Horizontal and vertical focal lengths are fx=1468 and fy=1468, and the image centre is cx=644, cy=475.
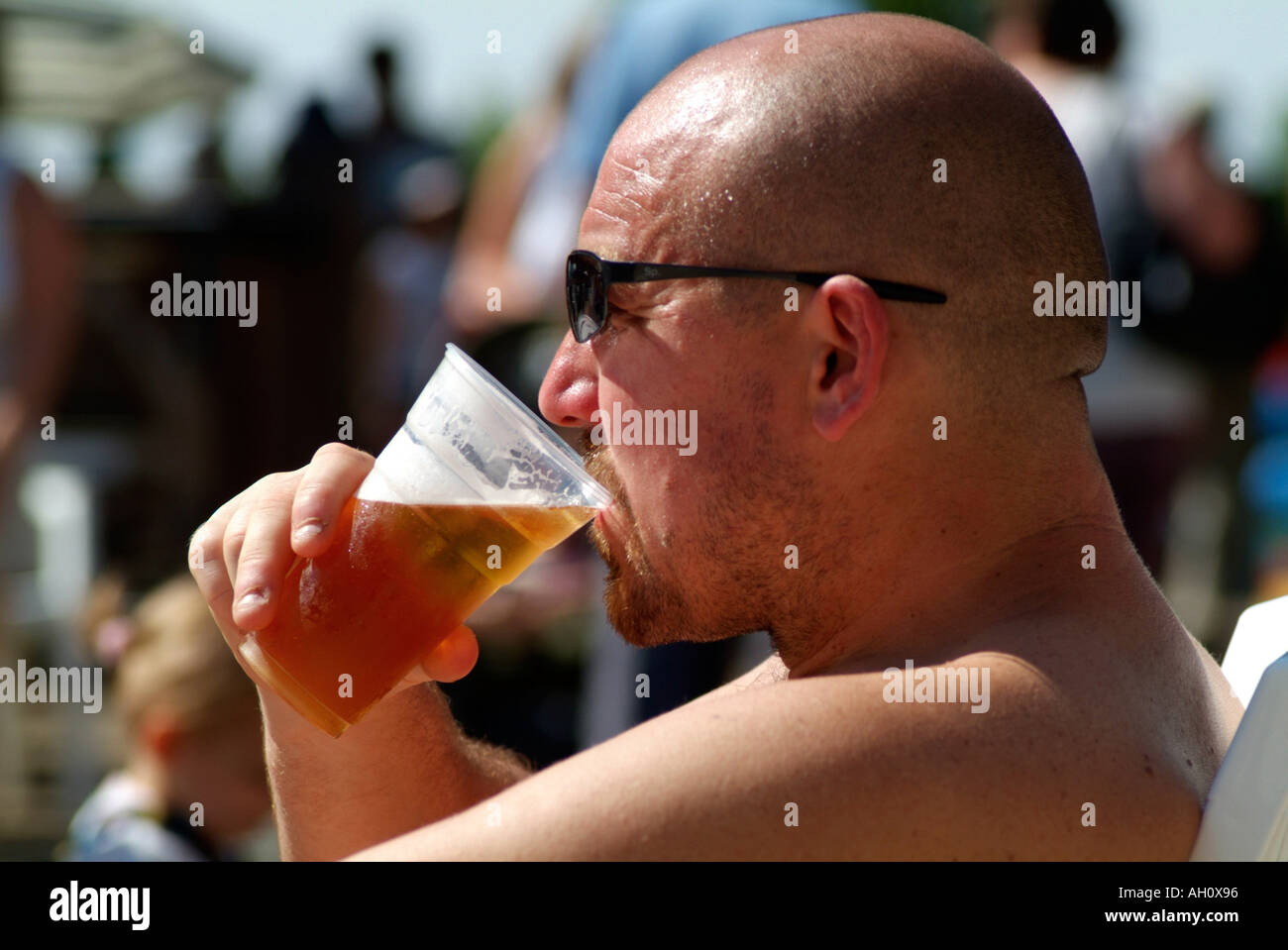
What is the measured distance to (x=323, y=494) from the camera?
5.77ft

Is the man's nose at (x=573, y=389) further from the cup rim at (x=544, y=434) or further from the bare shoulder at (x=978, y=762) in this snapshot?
the bare shoulder at (x=978, y=762)

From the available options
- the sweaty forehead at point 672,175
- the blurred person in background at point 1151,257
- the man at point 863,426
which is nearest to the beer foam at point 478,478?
the man at point 863,426

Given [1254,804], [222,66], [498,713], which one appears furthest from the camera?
[222,66]

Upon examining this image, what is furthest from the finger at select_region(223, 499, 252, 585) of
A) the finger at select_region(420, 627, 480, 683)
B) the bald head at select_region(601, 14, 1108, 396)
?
the bald head at select_region(601, 14, 1108, 396)

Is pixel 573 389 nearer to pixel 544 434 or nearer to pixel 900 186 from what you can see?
pixel 544 434

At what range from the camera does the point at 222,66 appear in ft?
27.8

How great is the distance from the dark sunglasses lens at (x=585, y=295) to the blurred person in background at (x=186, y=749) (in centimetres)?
215

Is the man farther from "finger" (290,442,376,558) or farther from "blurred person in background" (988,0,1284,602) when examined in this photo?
"blurred person in background" (988,0,1284,602)

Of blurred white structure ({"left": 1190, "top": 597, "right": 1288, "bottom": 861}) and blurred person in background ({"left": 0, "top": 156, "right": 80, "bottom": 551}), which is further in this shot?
blurred person in background ({"left": 0, "top": 156, "right": 80, "bottom": 551})

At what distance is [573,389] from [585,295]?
0.13m

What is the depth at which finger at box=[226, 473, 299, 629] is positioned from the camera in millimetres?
1723

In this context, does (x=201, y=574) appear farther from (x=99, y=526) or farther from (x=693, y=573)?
(x=99, y=526)
